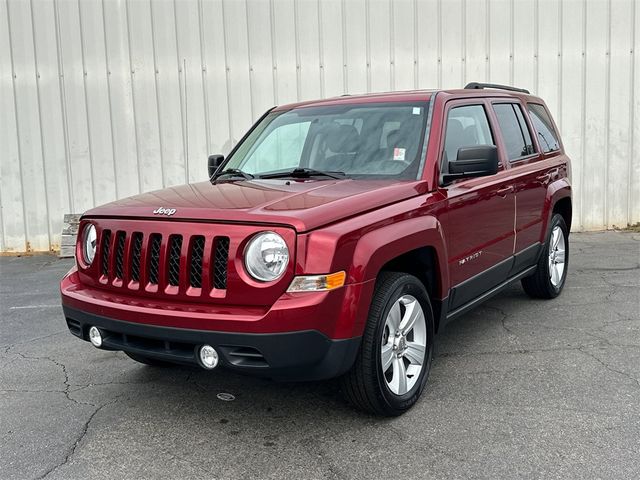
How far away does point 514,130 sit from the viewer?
531 cm

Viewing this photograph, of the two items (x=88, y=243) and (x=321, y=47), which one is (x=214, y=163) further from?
(x=321, y=47)

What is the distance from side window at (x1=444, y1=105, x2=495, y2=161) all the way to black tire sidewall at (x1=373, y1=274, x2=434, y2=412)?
101cm

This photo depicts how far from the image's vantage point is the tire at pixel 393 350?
11.0 ft

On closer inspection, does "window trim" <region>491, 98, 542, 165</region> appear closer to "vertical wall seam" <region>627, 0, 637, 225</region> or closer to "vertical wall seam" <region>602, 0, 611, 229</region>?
"vertical wall seam" <region>602, 0, 611, 229</region>

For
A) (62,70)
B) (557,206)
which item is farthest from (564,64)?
(62,70)

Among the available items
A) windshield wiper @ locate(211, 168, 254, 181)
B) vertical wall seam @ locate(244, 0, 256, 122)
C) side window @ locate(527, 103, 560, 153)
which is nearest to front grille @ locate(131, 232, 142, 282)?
windshield wiper @ locate(211, 168, 254, 181)

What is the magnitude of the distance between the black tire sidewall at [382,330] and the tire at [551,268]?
7.64 feet

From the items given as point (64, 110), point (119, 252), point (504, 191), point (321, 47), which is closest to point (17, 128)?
point (64, 110)

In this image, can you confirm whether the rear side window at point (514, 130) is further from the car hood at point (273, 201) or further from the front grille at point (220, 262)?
the front grille at point (220, 262)

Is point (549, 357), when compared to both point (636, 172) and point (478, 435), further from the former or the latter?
point (636, 172)

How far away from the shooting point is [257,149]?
4.79m

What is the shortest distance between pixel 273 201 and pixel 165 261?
0.63 metres

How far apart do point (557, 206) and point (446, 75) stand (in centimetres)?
465

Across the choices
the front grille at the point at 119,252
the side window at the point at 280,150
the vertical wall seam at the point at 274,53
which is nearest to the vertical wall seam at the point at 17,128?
the vertical wall seam at the point at 274,53
